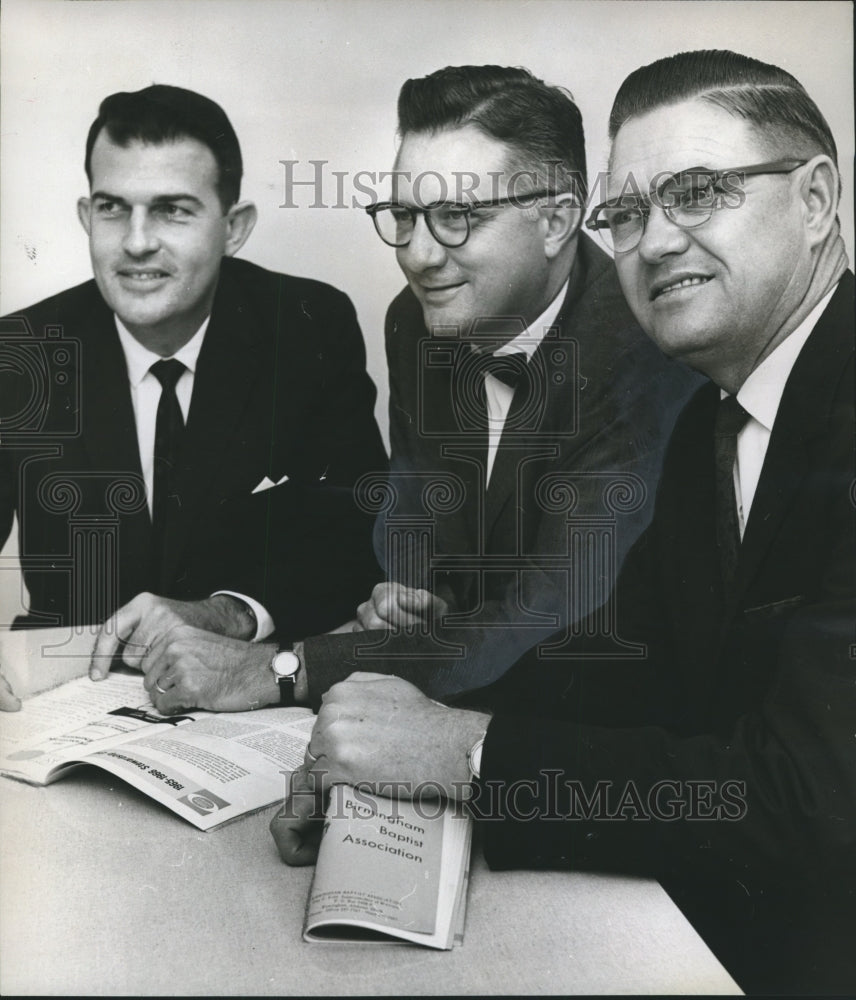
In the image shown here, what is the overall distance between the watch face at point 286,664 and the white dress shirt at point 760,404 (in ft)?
2.52

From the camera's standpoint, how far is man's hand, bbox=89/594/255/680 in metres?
1.78

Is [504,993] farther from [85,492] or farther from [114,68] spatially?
[114,68]

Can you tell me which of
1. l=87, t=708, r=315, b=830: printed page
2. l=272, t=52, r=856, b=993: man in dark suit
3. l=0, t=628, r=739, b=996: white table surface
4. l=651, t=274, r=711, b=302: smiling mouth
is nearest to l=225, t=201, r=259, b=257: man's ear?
l=272, t=52, r=856, b=993: man in dark suit

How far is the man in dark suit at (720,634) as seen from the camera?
143 centimetres

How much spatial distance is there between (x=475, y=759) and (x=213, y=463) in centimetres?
70

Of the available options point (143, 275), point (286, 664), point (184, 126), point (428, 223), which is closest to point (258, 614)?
point (286, 664)

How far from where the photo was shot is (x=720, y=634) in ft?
5.45

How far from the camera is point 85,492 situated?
5.90ft

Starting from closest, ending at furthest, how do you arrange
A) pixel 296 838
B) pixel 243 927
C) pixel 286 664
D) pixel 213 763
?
pixel 243 927 → pixel 296 838 → pixel 213 763 → pixel 286 664

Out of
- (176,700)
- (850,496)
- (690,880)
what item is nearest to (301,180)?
(176,700)

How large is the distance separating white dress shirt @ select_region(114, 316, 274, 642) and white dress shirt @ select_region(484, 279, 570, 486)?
0.51 metres

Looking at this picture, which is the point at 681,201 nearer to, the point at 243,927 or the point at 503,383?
the point at 503,383

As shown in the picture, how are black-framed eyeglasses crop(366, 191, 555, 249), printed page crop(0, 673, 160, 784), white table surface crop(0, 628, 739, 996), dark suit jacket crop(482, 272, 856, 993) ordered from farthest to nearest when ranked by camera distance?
black-framed eyeglasses crop(366, 191, 555, 249) → printed page crop(0, 673, 160, 784) → dark suit jacket crop(482, 272, 856, 993) → white table surface crop(0, 628, 739, 996)

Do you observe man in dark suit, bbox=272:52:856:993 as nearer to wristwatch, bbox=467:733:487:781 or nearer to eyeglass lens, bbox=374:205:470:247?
wristwatch, bbox=467:733:487:781
